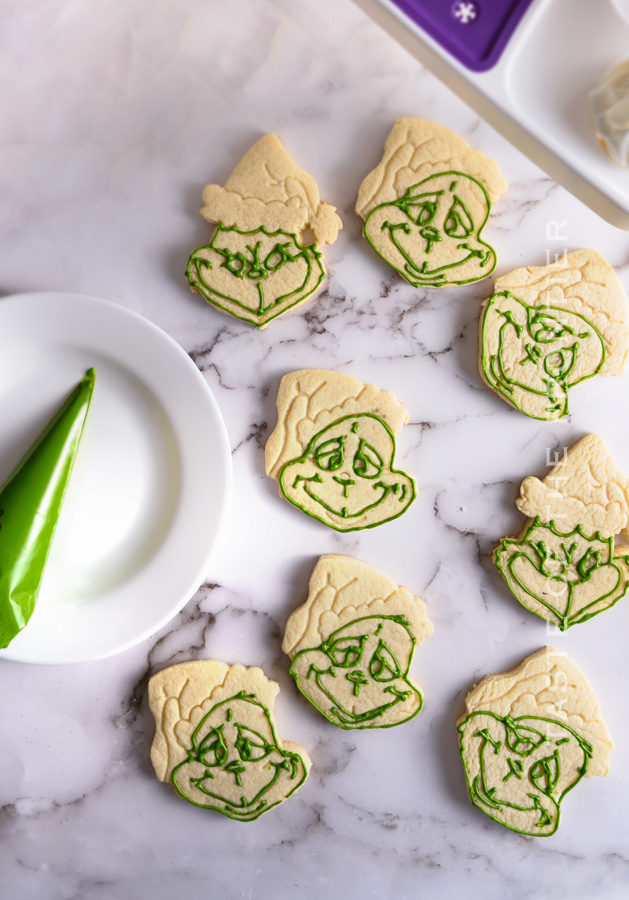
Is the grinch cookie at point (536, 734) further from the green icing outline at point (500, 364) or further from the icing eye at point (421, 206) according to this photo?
the icing eye at point (421, 206)

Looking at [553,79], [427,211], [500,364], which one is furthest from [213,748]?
[553,79]

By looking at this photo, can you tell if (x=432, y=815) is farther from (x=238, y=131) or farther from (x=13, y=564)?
(x=238, y=131)

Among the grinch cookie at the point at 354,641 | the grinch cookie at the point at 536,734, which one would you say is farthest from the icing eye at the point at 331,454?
the grinch cookie at the point at 536,734

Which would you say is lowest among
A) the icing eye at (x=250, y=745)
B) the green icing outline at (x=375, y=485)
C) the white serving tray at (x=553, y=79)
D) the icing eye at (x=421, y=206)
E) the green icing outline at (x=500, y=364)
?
the icing eye at (x=250, y=745)

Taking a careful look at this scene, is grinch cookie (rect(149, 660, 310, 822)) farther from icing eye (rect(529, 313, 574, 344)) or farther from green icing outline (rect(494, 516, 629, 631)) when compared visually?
icing eye (rect(529, 313, 574, 344))

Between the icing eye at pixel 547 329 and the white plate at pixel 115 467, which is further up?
the icing eye at pixel 547 329

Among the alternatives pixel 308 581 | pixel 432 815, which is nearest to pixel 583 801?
pixel 432 815

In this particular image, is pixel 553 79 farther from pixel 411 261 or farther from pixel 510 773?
pixel 510 773
